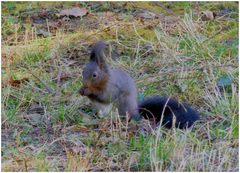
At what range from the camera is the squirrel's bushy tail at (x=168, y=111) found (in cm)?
474

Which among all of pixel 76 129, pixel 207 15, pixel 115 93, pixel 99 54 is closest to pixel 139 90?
pixel 115 93

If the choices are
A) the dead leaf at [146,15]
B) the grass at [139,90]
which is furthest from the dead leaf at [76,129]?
the dead leaf at [146,15]

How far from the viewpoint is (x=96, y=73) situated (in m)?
5.00

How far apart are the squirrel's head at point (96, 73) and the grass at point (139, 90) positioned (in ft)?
0.67

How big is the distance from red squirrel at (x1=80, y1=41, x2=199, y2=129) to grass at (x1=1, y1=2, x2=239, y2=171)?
163 mm

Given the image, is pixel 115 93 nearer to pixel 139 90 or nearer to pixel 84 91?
pixel 84 91

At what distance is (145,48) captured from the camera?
261 inches

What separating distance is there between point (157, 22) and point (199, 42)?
4.00ft

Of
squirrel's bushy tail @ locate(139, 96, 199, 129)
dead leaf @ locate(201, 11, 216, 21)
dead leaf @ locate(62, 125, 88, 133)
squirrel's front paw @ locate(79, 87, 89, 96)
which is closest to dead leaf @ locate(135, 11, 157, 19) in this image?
dead leaf @ locate(201, 11, 216, 21)

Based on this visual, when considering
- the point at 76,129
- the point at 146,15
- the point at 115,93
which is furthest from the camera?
the point at 146,15

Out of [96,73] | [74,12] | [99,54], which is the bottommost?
[74,12]

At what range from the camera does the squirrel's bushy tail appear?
474 cm

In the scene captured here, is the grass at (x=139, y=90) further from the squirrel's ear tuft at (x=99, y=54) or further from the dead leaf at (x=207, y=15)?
the squirrel's ear tuft at (x=99, y=54)

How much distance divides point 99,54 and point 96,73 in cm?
13
